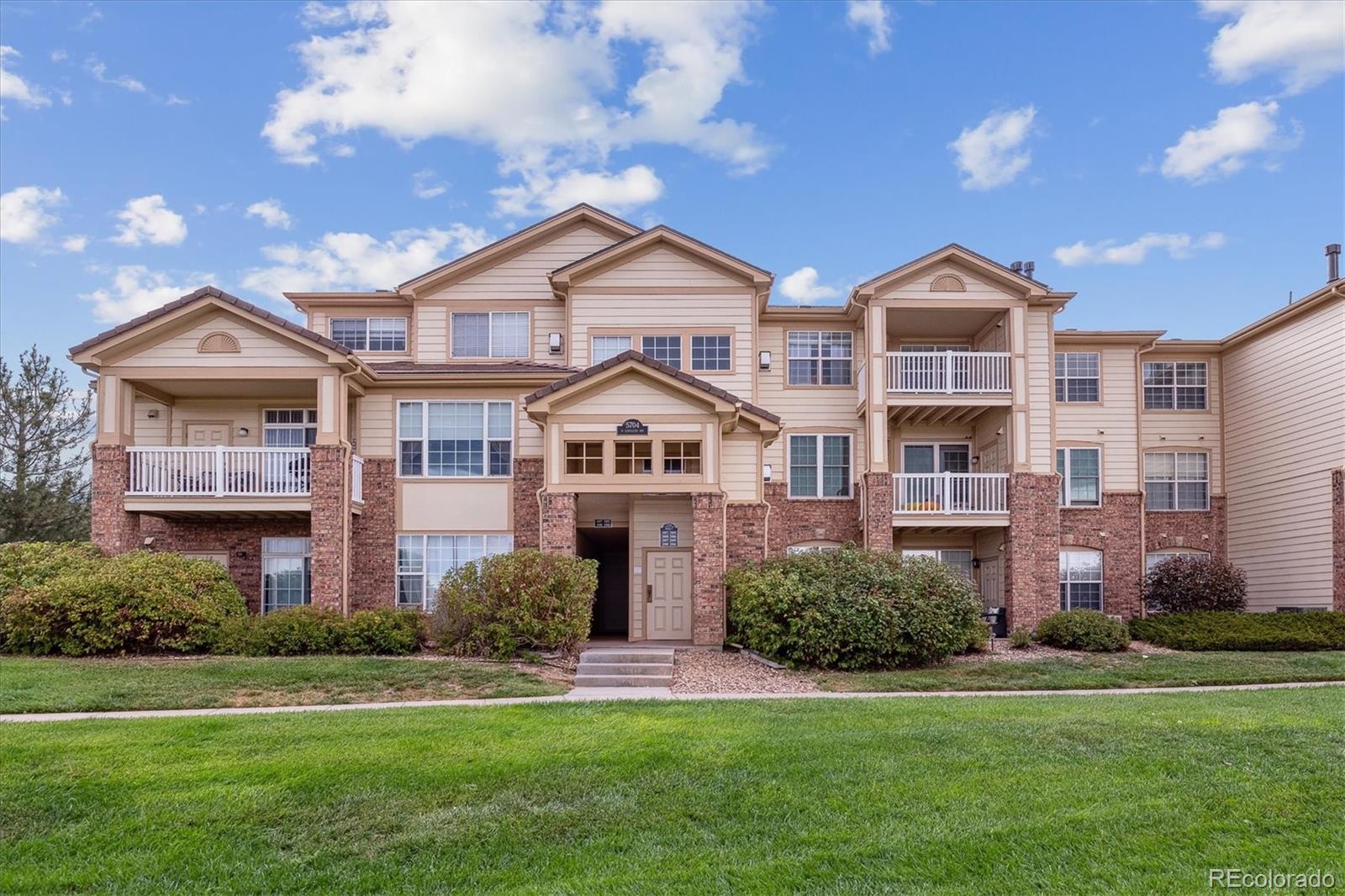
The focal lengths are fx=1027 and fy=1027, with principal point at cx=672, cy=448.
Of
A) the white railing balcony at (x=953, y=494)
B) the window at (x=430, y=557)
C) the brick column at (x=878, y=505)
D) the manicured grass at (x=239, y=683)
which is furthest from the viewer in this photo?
the white railing balcony at (x=953, y=494)

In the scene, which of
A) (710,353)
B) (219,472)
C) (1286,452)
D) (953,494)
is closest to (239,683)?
(219,472)

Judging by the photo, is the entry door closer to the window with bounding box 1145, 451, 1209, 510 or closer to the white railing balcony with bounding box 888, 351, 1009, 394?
the white railing balcony with bounding box 888, 351, 1009, 394

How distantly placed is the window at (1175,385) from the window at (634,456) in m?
14.3

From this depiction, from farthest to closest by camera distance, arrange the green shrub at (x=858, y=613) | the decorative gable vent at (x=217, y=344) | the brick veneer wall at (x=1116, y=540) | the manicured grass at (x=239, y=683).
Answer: the brick veneer wall at (x=1116, y=540) < the decorative gable vent at (x=217, y=344) < the green shrub at (x=858, y=613) < the manicured grass at (x=239, y=683)

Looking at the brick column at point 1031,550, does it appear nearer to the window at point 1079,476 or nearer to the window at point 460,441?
the window at point 1079,476

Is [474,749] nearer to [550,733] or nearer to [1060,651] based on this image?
[550,733]

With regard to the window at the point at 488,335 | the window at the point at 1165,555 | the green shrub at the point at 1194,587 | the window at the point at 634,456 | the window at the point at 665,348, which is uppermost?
the window at the point at 488,335

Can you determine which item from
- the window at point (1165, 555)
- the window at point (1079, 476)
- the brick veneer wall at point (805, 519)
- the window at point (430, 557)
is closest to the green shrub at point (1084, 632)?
the brick veneer wall at point (805, 519)

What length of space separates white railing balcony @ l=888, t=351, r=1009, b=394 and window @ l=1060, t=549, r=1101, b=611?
541 cm

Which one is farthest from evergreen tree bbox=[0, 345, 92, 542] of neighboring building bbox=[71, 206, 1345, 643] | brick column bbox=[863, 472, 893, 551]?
brick column bbox=[863, 472, 893, 551]

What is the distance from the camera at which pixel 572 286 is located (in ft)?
75.3

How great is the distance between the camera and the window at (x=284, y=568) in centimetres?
2206

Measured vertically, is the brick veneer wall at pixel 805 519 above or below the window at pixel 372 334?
below

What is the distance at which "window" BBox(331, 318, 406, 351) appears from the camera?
24156mm
